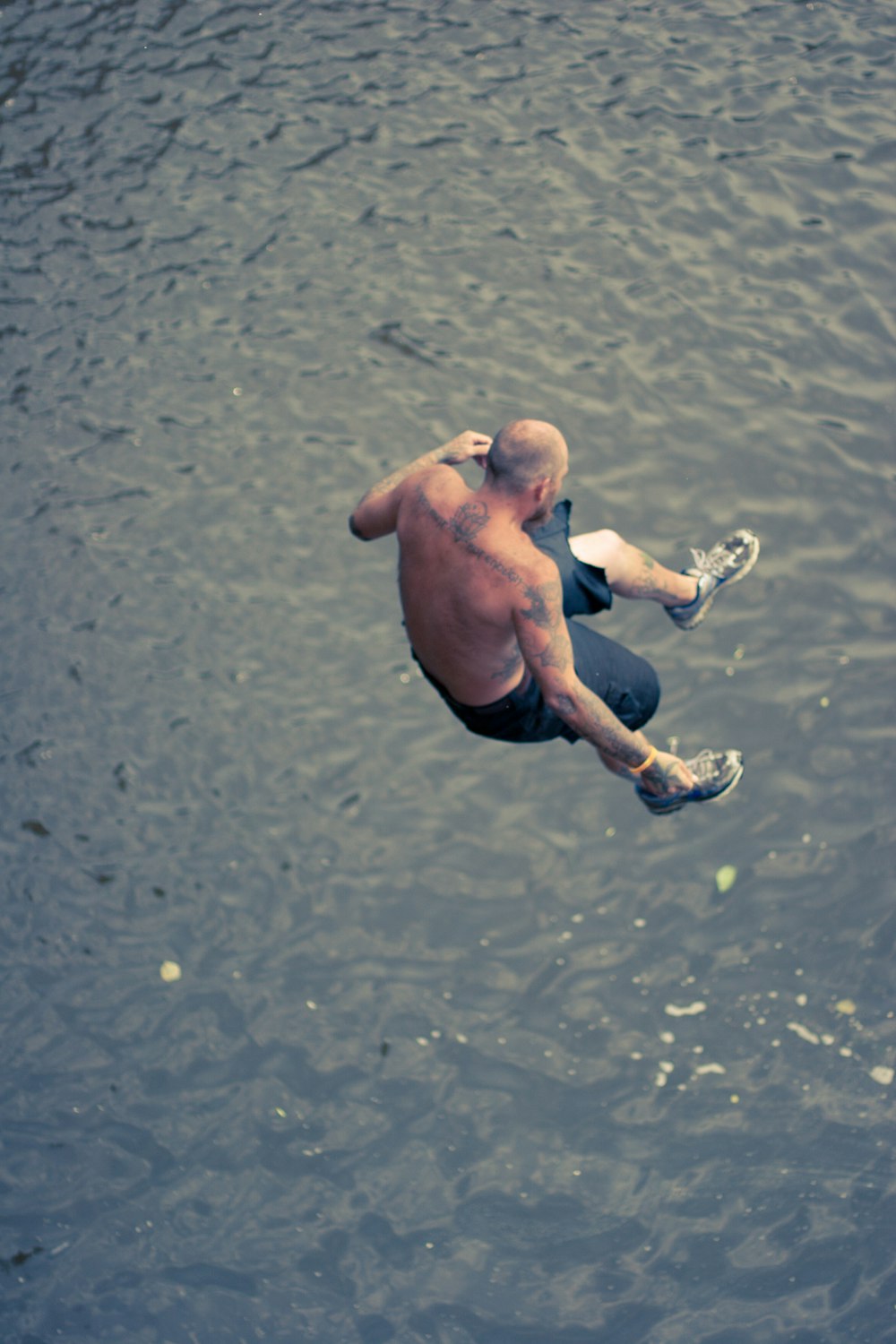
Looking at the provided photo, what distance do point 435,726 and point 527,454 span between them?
2642 millimetres

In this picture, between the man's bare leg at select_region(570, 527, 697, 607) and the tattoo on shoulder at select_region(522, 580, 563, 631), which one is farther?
the man's bare leg at select_region(570, 527, 697, 607)

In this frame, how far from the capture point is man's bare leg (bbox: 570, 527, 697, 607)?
459cm

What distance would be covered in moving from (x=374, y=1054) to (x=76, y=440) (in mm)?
3749

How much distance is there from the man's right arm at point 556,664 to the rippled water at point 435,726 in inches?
80.4

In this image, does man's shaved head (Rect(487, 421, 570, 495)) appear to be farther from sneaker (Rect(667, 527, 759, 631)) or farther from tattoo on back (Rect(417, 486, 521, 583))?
sneaker (Rect(667, 527, 759, 631))

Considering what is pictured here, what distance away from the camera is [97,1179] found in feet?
18.4

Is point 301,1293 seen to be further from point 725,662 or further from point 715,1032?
point 725,662

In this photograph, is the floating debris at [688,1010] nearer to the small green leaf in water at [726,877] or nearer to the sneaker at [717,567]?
the small green leaf in water at [726,877]

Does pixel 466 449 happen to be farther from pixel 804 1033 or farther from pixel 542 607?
pixel 804 1033

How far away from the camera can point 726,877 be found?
19.0ft

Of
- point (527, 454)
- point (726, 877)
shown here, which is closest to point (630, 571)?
point (527, 454)

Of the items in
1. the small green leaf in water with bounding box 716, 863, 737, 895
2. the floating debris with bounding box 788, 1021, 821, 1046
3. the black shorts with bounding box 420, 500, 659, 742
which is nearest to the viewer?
the black shorts with bounding box 420, 500, 659, 742

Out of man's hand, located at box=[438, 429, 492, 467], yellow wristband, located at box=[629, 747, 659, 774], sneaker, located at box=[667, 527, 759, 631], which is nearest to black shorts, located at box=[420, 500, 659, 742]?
yellow wristband, located at box=[629, 747, 659, 774]

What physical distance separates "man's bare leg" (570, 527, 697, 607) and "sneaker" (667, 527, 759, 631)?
65mm
